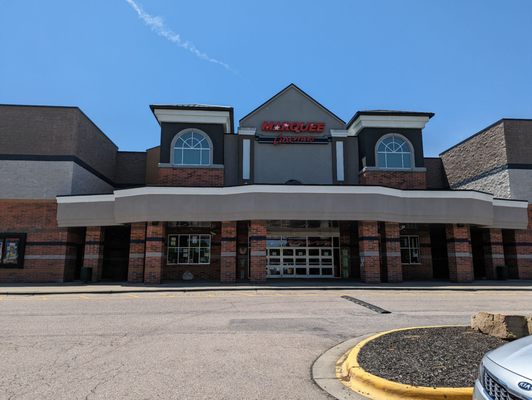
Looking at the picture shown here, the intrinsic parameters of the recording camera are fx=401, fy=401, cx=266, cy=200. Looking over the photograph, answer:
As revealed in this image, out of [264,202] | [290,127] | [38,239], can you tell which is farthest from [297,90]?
[38,239]

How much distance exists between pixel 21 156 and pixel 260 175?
14610 millimetres

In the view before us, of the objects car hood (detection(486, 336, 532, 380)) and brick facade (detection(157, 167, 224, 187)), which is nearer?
car hood (detection(486, 336, 532, 380))

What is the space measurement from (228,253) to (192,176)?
703 cm

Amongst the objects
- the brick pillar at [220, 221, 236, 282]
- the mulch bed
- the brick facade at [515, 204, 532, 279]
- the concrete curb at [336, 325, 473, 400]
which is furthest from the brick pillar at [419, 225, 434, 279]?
the concrete curb at [336, 325, 473, 400]

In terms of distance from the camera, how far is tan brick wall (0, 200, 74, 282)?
22953 millimetres

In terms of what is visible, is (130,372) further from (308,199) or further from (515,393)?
(308,199)

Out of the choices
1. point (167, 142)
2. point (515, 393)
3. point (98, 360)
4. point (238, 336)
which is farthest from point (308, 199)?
point (515, 393)

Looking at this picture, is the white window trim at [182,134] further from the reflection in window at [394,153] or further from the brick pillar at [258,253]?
the reflection in window at [394,153]

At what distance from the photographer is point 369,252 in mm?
21922

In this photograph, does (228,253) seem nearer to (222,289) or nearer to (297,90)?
(222,289)

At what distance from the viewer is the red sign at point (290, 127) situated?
90.7 feet

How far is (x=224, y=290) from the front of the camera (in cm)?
1862

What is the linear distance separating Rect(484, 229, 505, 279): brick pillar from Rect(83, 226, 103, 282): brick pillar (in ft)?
77.5

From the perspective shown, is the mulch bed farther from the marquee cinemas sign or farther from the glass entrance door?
the marquee cinemas sign
